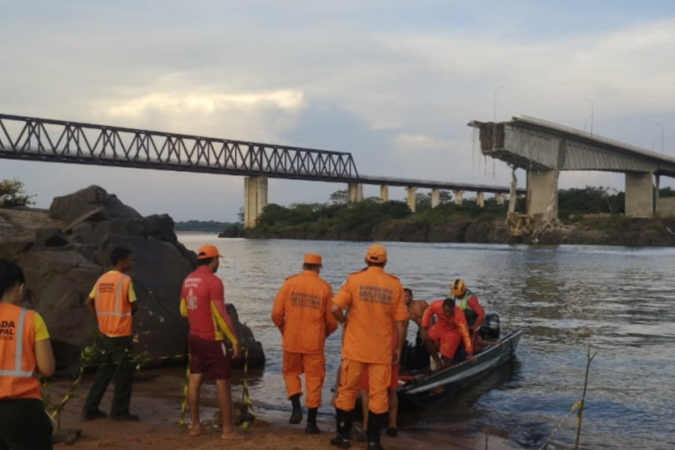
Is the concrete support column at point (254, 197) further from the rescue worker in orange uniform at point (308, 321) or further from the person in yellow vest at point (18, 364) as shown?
the person in yellow vest at point (18, 364)

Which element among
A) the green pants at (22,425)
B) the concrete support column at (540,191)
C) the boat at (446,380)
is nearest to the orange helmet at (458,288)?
the boat at (446,380)

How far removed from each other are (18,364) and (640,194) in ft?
338

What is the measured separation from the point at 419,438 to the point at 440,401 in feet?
7.16

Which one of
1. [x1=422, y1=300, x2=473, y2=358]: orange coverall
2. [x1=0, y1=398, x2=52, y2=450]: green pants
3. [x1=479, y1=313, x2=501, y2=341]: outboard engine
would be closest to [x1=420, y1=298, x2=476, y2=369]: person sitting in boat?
[x1=422, y1=300, x2=473, y2=358]: orange coverall

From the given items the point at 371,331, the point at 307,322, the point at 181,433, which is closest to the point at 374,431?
the point at 371,331

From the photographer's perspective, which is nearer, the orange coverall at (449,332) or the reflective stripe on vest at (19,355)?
the reflective stripe on vest at (19,355)

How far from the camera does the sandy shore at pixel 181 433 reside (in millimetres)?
7789

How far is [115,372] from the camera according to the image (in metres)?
8.84

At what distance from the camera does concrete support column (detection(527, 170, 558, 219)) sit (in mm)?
85500

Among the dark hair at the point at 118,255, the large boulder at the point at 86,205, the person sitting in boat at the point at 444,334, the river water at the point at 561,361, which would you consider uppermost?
the large boulder at the point at 86,205

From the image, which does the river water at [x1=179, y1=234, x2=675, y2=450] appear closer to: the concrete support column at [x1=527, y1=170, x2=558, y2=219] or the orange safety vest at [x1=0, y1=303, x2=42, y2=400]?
the orange safety vest at [x1=0, y1=303, x2=42, y2=400]

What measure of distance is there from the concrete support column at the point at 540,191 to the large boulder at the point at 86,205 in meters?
71.3

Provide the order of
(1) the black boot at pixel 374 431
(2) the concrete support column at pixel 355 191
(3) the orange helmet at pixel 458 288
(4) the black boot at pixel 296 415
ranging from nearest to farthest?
(1) the black boot at pixel 374 431
(4) the black boot at pixel 296 415
(3) the orange helmet at pixel 458 288
(2) the concrete support column at pixel 355 191

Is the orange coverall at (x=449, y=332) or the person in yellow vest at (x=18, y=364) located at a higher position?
the person in yellow vest at (x=18, y=364)
